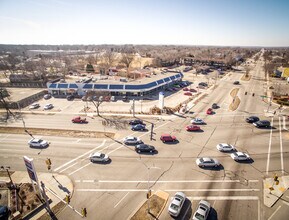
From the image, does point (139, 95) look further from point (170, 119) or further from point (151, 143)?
point (151, 143)

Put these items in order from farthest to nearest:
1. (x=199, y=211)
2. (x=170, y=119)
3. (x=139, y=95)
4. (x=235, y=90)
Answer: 1. (x=235, y=90)
2. (x=139, y=95)
3. (x=170, y=119)
4. (x=199, y=211)

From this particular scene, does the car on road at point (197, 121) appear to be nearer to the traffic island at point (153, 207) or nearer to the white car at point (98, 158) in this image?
the white car at point (98, 158)

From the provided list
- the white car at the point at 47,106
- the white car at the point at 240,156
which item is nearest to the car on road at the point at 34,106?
Answer: the white car at the point at 47,106

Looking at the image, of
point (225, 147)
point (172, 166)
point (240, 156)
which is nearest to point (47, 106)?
point (172, 166)

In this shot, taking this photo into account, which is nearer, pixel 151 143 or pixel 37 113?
pixel 151 143

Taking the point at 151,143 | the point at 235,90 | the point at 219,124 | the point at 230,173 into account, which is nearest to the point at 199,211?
the point at 230,173

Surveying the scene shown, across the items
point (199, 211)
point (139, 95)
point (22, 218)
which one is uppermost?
point (139, 95)
